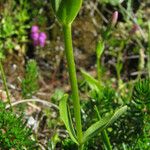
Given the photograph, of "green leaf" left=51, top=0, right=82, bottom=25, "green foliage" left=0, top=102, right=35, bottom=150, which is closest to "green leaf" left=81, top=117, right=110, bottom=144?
"green foliage" left=0, top=102, right=35, bottom=150

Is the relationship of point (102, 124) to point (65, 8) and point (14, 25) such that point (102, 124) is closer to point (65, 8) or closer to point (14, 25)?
point (65, 8)

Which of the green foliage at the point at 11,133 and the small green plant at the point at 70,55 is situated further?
the green foliage at the point at 11,133

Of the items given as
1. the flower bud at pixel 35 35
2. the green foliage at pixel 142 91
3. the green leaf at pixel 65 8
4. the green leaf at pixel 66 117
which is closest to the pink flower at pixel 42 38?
the flower bud at pixel 35 35

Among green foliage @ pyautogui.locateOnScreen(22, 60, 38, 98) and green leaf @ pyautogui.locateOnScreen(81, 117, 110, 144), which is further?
green foliage @ pyautogui.locateOnScreen(22, 60, 38, 98)

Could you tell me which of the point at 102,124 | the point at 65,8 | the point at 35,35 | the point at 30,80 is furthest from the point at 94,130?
the point at 35,35

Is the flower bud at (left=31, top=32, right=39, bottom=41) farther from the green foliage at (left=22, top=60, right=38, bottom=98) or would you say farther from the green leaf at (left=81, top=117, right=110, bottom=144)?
the green leaf at (left=81, top=117, right=110, bottom=144)

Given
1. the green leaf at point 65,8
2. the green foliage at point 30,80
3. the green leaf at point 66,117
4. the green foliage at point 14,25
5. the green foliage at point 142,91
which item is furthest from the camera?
the green foliage at point 14,25

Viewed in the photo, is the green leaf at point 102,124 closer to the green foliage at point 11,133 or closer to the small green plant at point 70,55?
the small green plant at point 70,55

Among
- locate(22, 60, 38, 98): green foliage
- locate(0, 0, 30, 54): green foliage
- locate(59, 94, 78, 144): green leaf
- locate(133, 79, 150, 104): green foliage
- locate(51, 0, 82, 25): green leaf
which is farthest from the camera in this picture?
locate(0, 0, 30, 54): green foliage

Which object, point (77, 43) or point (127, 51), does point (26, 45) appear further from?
point (127, 51)
